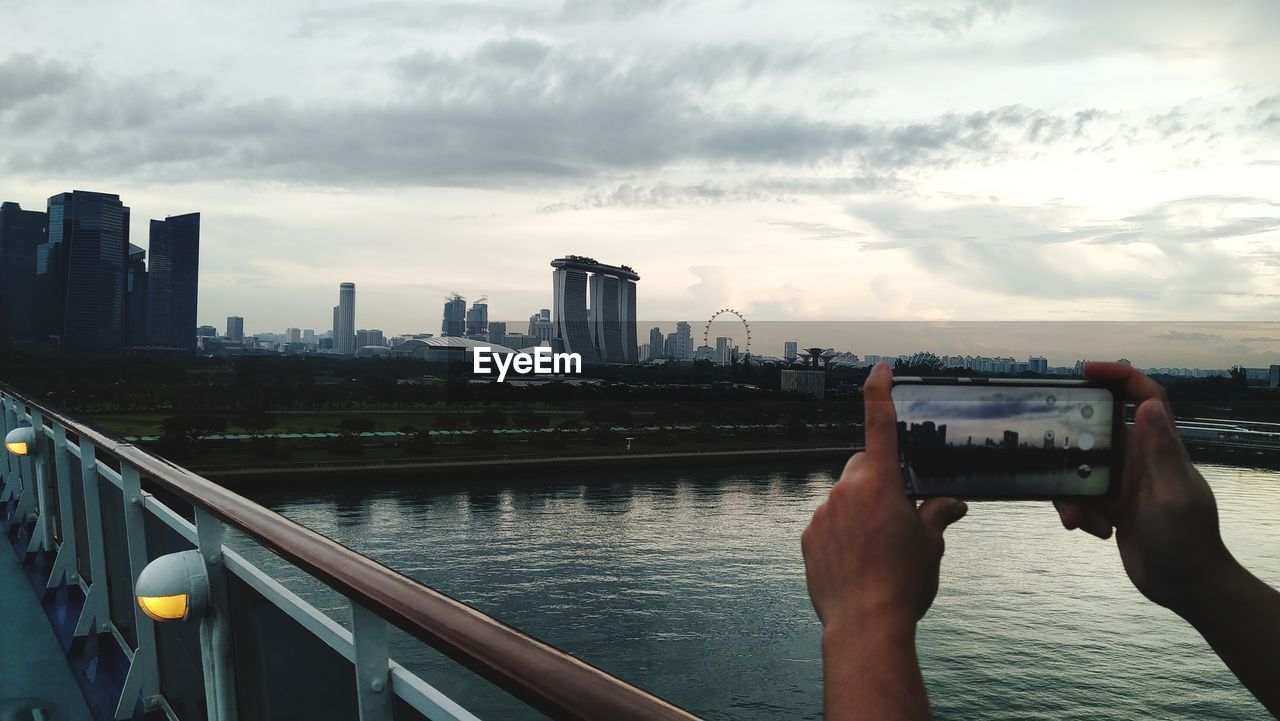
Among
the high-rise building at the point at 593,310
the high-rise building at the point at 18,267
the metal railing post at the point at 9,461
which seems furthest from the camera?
the high-rise building at the point at 593,310

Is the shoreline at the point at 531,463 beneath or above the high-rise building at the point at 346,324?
beneath

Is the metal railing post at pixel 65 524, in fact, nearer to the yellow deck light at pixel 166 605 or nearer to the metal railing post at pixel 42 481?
the metal railing post at pixel 42 481

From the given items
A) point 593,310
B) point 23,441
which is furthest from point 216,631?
point 593,310

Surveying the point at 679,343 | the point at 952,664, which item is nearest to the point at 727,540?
the point at 952,664

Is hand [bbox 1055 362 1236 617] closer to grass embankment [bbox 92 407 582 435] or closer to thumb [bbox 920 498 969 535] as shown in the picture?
thumb [bbox 920 498 969 535]

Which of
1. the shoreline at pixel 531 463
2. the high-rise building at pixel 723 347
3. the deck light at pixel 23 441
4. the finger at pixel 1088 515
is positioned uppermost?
the high-rise building at pixel 723 347

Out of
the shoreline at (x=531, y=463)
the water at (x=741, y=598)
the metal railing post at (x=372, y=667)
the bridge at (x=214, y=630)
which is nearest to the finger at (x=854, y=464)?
the bridge at (x=214, y=630)

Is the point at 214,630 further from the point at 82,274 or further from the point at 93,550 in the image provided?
the point at 82,274
